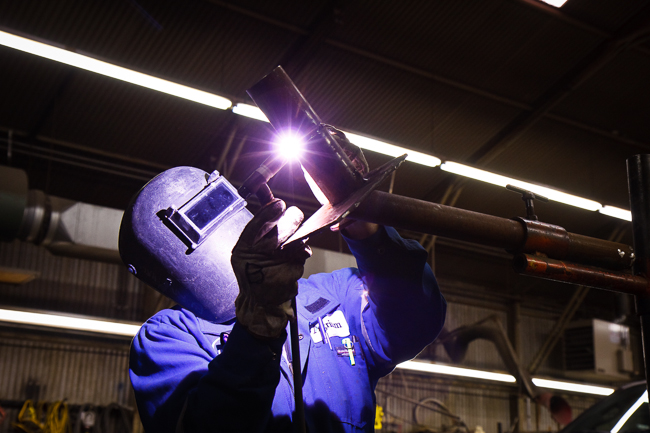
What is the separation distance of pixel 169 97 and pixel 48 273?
10.7 ft

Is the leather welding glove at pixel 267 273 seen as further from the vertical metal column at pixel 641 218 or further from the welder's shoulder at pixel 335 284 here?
the vertical metal column at pixel 641 218

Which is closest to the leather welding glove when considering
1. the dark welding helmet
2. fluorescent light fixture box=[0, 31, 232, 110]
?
the dark welding helmet

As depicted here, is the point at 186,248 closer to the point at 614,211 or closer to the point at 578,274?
the point at 578,274

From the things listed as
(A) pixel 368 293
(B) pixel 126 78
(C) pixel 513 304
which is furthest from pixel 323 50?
(C) pixel 513 304

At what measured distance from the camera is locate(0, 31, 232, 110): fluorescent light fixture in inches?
186

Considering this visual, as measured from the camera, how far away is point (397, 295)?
1671 mm

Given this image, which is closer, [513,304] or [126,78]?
[126,78]

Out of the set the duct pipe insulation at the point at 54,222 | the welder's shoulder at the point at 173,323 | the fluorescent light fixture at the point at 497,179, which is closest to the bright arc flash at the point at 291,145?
the welder's shoulder at the point at 173,323

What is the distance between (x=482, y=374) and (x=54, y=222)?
6164 mm

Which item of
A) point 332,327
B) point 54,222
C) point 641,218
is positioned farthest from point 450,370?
point 641,218

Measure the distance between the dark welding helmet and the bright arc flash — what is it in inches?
15.3

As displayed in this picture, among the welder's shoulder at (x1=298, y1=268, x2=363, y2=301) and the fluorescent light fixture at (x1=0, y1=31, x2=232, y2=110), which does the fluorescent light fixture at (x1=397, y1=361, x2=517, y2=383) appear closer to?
the fluorescent light fixture at (x1=0, y1=31, x2=232, y2=110)

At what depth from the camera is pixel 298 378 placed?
1.42 meters

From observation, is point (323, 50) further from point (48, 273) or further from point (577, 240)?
point (577, 240)
